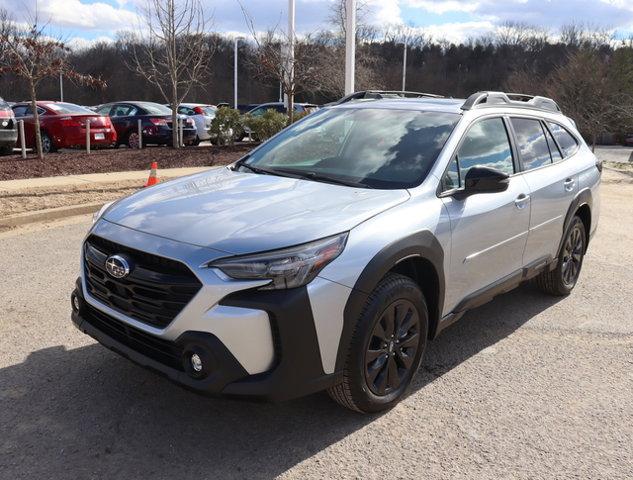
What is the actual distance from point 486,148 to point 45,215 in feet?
20.3

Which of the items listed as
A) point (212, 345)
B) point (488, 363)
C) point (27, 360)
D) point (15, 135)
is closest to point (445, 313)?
point (488, 363)

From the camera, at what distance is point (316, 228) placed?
9.60 feet

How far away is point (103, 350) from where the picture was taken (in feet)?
13.3

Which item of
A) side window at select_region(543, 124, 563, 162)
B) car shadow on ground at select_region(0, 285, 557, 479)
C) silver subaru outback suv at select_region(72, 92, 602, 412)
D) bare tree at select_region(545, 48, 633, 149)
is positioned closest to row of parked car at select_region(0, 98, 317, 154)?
car shadow on ground at select_region(0, 285, 557, 479)

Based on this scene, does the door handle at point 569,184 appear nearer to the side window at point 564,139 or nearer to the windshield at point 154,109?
the side window at point 564,139

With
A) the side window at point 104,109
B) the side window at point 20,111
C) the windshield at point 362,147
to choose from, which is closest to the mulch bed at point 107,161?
the side window at point 20,111

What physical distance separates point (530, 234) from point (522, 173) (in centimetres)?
45

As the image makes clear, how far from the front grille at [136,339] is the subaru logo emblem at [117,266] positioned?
257 mm

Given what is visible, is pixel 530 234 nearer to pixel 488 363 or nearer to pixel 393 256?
pixel 488 363

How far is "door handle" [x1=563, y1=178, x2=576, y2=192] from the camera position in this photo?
16.5 ft

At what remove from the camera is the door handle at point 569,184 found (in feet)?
16.5

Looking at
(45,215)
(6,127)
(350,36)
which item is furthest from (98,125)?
(45,215)

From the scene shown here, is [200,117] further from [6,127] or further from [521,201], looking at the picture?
[521,201]

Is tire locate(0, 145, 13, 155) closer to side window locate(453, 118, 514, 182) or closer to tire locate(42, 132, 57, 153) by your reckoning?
tire locate(42, 132, 57, 153)
